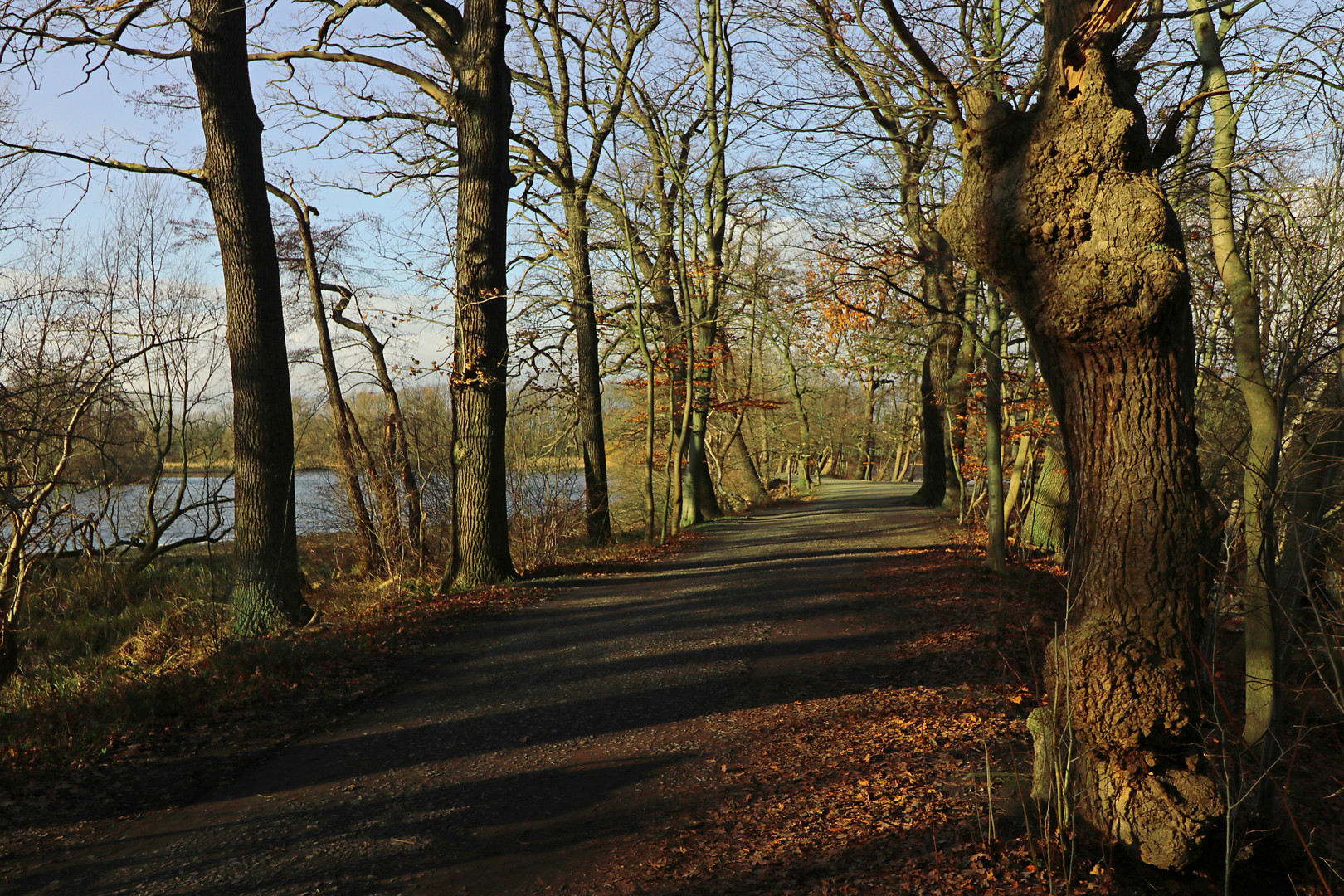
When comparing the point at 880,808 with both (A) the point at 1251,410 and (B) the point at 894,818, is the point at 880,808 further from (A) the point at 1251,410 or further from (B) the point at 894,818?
(A) the point at 1251,410

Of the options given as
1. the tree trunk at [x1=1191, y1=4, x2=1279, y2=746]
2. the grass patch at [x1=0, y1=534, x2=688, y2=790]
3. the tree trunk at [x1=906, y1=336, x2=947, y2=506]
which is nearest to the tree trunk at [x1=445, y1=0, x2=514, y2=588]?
the grass patch at [x1=0, y1=534, x2=688, y2=790]

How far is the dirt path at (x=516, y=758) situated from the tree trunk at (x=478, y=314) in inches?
59.9

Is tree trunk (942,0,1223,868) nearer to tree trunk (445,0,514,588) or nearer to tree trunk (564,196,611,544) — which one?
tree trunk (445,0,514,588)

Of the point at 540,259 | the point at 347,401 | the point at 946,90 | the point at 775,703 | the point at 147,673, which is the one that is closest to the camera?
Answer: the point at 946,90

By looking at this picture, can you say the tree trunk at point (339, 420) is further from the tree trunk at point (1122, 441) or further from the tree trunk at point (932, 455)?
the tree trunk at point (932, 455)

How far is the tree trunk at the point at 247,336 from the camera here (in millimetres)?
8273

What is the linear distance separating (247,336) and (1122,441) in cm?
814

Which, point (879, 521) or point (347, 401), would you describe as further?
point (879, 521)

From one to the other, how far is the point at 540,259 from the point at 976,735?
12.9 meters

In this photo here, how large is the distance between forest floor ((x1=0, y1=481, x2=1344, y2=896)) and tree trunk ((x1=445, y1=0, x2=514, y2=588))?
6.59 feet

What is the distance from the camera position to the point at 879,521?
58.1ft

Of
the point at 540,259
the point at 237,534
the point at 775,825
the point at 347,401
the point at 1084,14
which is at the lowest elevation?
the point at 775,825

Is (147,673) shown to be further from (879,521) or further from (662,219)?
(879,521)

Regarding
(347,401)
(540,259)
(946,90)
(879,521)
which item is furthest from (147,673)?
(879,521)
